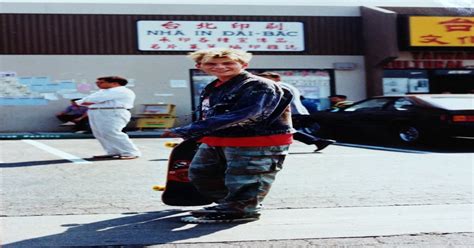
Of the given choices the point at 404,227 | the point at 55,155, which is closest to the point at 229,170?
the point at 404,227

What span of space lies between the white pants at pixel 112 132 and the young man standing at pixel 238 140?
4721mm

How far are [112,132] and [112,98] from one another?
529 millimetres

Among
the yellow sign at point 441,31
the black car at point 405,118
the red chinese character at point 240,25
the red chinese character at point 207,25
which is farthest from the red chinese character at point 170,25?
the yellow sign at point 441,31

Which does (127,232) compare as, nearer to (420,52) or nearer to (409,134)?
(409,134)

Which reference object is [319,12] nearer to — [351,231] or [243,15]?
[243,15]

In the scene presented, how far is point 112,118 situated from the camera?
364 inches

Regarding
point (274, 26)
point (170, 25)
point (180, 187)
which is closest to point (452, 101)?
point (274, 26)

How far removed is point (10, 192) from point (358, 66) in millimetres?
15655

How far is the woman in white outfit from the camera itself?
9.16 meters

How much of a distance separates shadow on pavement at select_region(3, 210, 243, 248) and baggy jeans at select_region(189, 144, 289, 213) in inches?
8.8

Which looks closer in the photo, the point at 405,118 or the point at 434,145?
the point at 434,145

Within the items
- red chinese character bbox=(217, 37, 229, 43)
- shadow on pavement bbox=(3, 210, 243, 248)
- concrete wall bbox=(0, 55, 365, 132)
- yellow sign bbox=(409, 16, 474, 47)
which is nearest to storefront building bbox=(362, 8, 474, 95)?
yellow sign bbox=(409, 16, 474, 47)

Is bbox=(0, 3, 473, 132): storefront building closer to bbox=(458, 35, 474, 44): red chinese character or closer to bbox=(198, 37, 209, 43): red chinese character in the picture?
bbox=(198, 37, 209, 43): red chinese character

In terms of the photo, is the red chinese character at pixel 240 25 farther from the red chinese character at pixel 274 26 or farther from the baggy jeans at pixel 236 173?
the baggy jeans at pixel 236 173
